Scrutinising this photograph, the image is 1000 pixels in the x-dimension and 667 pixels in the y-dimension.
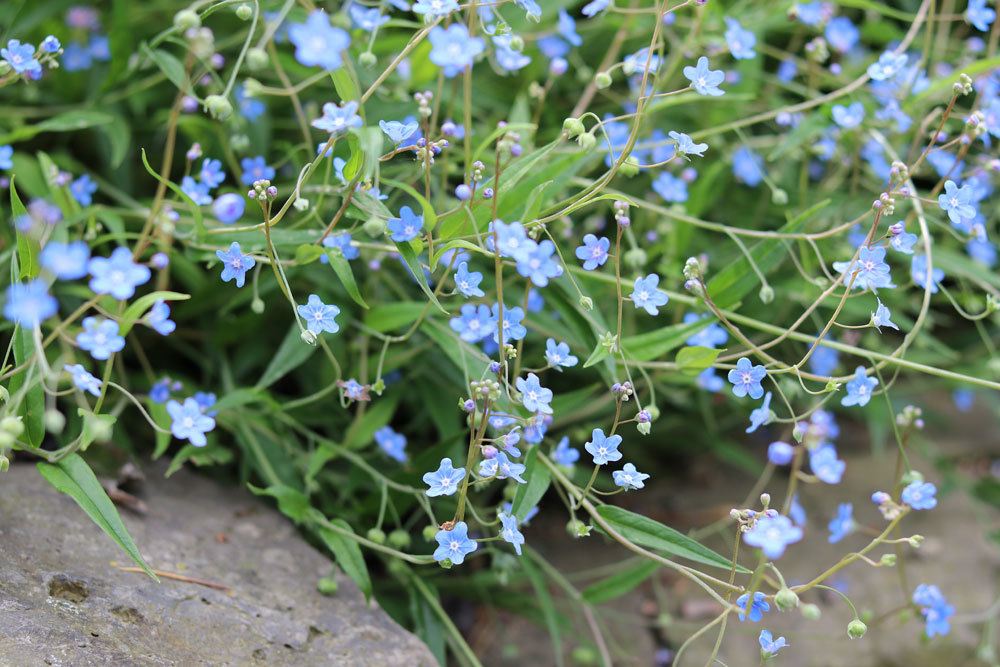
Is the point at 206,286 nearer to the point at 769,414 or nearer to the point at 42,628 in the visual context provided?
the point at 42,628

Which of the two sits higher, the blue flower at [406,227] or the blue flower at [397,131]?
the blue flower at [397,131]

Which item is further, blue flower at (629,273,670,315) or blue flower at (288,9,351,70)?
blue flower at (629,273,670,315)

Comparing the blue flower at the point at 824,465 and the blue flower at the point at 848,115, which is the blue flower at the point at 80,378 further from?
the blue flower at the point at 848,115

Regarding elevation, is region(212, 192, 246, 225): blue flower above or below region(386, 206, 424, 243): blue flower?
below

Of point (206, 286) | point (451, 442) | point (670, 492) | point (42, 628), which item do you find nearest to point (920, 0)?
point (670, 492)

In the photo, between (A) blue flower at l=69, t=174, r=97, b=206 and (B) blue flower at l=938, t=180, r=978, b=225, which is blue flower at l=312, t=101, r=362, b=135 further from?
(B) blue flower at l=938, t=180, r=978, b=225

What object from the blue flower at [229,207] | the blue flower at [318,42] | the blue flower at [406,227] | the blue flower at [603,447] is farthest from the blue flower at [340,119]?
the blue flower at [603,447]

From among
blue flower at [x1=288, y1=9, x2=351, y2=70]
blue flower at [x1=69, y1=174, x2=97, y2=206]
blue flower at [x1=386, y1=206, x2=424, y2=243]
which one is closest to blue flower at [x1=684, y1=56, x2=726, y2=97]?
blue flower at [x1=386, y1=206, x2=424, y2=243]
